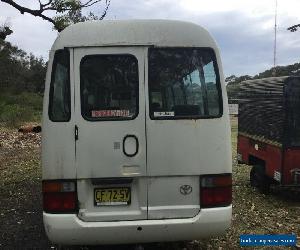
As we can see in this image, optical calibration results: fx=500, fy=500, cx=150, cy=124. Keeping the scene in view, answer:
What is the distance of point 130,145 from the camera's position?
516 cm

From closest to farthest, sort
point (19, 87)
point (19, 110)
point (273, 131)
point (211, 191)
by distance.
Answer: point (211, 191) → point (273, 131) → point (19, 110) → point (19, 87)

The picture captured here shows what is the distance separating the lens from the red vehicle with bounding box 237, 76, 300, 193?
920 cm

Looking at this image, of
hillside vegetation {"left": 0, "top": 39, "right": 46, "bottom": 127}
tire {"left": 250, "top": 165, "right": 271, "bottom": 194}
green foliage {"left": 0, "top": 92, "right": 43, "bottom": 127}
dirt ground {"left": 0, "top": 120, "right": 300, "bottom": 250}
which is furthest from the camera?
hillside vegetation {"left": 0, "top": 39, "right": 46, "bottom": 127}

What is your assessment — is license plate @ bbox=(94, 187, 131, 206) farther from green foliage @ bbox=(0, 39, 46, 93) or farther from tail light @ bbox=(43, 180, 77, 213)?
green foliage @ bbox=(0, 39, 46, 93)

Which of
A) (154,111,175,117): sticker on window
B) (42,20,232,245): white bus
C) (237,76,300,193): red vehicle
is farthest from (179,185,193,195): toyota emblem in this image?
(237,76,300,193): red vehicle

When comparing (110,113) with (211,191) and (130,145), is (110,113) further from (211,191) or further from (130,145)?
(211,191)

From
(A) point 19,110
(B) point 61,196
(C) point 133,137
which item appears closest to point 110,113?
(C) point 133,137

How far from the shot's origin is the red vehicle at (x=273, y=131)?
9.20m

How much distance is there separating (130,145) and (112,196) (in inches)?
22.4

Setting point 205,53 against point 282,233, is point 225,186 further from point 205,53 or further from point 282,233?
point 282,233

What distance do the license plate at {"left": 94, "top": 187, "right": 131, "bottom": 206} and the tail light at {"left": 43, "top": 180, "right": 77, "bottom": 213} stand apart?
237 mm

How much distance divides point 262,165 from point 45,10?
19.5 feet

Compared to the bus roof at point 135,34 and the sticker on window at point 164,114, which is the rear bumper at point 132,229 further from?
the bus roof at point 135,34

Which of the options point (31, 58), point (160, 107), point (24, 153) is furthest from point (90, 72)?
point (31, 58)
